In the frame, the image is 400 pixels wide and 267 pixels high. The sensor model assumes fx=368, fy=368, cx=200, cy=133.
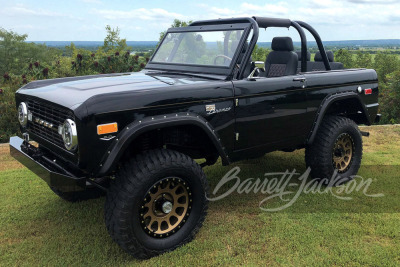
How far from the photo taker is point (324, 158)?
4512 millimetres

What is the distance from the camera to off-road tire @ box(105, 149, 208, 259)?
9.57 ft

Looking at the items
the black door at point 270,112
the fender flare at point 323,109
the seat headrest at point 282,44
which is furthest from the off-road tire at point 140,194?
the seat headrest at point 282,44

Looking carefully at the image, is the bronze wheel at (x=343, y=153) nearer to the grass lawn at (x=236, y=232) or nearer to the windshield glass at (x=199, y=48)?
the grass lawn at (x=236, y=232)

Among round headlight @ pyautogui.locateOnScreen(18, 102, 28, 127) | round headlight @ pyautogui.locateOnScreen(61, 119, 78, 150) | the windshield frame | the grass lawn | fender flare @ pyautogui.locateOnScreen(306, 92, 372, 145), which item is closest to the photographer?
round headlight @ pyautogui.locateOnScreen(61, 119, 78, 150)

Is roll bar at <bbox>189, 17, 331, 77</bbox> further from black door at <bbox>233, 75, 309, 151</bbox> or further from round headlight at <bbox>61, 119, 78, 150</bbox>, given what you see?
round headlight at <bbox>61, 119, 78, 150</bbox>

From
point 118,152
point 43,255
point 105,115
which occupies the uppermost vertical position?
point 105,115

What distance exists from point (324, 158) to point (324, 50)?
1.50 metres

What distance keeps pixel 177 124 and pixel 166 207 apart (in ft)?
2.38

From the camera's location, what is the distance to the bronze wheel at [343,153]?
474 cm

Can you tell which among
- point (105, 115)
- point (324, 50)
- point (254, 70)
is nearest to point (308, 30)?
point (324, 50)

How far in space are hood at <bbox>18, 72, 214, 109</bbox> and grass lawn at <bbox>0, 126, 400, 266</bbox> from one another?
131 cm

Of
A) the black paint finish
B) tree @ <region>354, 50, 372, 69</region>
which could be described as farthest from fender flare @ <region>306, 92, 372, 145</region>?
tree @ <region>354, 50, 372, 69</region>

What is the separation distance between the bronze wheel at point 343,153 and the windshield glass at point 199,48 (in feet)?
6.23

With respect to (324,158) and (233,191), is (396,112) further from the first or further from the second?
(233,191)
